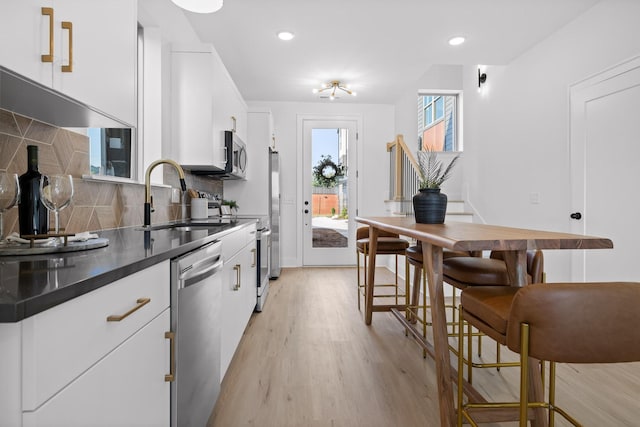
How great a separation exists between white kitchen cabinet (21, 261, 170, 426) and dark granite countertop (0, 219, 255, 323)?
0.02 meters

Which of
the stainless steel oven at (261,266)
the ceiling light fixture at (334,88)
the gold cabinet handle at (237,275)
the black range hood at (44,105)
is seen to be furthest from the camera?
the ceiling light fixture at (334,88)

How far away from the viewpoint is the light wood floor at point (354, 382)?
1.71 m

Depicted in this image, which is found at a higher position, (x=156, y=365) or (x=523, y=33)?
(x=523, y=33)

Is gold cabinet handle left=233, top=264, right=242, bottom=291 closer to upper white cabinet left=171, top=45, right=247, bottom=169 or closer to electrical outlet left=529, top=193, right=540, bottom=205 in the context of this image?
upper white cabinet left=171, top=45, right=247, bottom=169

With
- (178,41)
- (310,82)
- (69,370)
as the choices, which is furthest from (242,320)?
(310,82)

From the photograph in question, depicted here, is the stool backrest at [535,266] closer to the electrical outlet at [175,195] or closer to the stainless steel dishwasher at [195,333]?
the stainless steel dishwasher at [195,333]

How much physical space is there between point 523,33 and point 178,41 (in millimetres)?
3250

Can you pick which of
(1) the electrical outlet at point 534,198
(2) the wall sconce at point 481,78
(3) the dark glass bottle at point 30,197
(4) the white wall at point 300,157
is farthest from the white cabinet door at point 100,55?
(2) the wall sconce at point 481,78

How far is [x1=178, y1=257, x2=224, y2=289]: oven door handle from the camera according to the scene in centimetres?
122

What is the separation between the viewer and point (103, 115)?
4.56 ft

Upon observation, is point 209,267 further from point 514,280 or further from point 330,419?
point 514,280

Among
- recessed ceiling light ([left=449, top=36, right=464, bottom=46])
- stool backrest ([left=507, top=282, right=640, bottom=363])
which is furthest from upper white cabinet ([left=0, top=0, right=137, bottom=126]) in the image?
recessed ceiling light ([left=449, top=36, right=464, bottom=46])

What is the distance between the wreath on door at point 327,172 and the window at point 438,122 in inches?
56.8

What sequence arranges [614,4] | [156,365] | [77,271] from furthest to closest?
[614,4]
[156,365]
[77,271]
